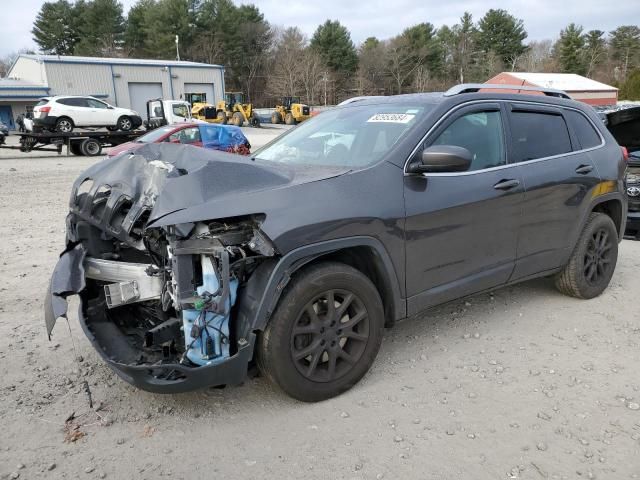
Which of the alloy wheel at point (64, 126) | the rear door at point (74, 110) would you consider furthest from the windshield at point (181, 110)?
the alloy wheel at point (64, 126)

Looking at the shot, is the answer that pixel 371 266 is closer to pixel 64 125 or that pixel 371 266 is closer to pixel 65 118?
pixel 64 125

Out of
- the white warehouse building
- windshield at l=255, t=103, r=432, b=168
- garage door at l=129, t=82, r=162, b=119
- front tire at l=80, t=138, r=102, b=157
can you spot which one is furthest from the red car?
garage door at l=129, t=82, r=162, b=119

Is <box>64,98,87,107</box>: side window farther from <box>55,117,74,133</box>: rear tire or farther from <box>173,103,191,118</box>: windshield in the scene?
<box>173,103,191,118</box>: windshield

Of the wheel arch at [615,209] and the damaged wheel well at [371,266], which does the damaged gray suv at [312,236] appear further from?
the wheel arch at [615,209]

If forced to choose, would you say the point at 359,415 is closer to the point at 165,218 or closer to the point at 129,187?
the point at 165,218

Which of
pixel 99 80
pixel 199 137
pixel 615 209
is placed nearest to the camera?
pixel 615 209

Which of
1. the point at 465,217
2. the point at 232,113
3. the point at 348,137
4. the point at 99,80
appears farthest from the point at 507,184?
the point at 99,80

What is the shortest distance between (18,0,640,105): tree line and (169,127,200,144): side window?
51.4 metres

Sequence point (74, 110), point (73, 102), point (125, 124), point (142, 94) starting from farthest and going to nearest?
1. point (142, 94)
2. point (125, 124)
3. point (73, 102)
4. point (74, 110)

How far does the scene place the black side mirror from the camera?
10.1ft

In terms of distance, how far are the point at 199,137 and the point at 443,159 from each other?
41.8 ft

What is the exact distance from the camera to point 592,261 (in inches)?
185

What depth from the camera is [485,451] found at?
2.67m

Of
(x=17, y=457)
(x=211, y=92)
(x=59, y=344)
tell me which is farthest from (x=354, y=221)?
(x=211, y=92)
